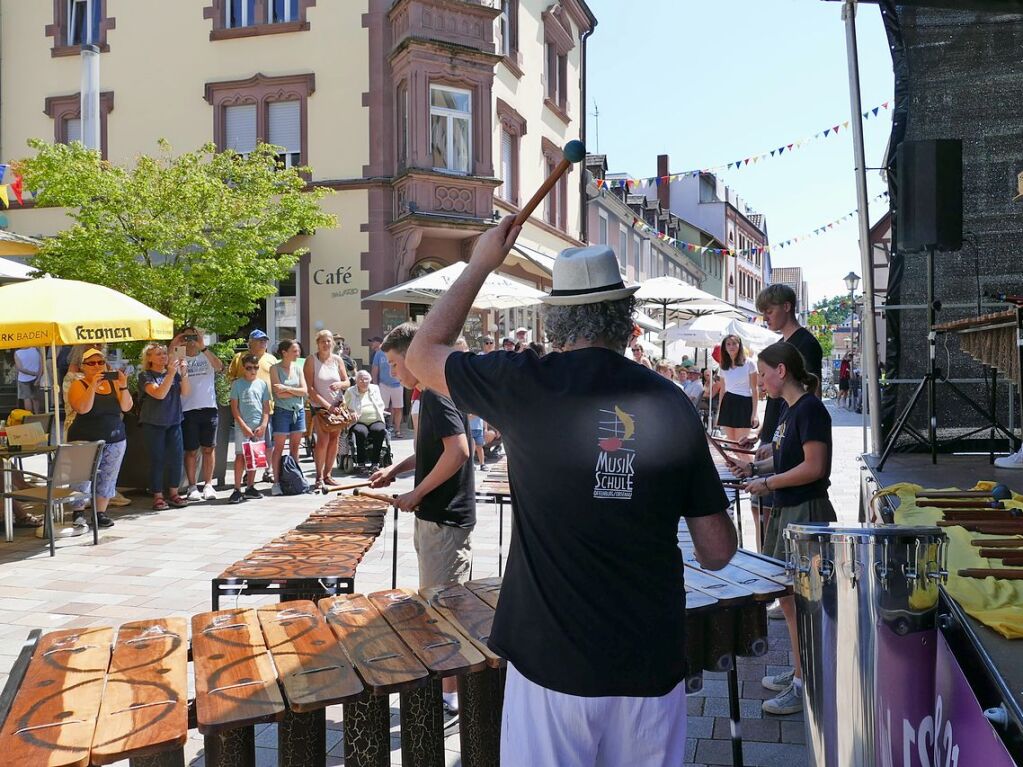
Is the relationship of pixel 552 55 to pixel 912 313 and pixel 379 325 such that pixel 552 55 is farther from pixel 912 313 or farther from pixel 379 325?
pixel 912 313

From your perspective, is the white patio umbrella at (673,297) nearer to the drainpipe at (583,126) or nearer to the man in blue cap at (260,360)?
the man in blue cap at (260,360)

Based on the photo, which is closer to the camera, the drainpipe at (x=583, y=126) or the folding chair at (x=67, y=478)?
the folding chair at (x=67, y=478)

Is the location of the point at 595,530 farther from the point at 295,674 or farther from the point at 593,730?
the point at 295,674

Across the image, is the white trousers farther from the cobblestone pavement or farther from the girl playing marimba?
the girl playing marimba

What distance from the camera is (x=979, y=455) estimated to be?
7.19m

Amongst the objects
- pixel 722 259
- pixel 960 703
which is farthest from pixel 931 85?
pixel 722 259

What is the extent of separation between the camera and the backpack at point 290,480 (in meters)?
10.3

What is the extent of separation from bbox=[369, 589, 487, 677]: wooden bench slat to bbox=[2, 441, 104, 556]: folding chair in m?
5.16

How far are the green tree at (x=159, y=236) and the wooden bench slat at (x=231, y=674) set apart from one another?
10.1m

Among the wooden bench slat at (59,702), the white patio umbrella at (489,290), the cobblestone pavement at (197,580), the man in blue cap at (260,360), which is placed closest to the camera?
the wooden bench slat at (59,702)

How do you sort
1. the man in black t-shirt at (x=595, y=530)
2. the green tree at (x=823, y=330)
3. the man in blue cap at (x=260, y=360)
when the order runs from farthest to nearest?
the green tree at (x=823, y=330)
the man in blue cap at (x=260, y=360)
the man in black t-shirt at (x=595, y=530)

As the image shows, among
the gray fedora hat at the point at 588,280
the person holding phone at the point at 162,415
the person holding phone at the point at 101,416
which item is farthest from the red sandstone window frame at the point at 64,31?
the gray fedora hat at the point at 588,280

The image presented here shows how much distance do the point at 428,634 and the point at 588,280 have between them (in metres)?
1.39

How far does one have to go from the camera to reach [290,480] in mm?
10297
